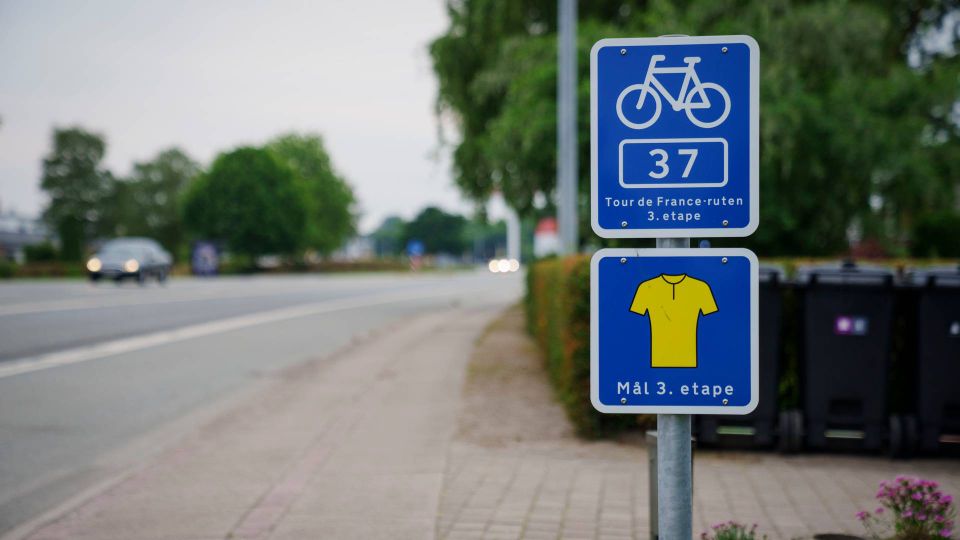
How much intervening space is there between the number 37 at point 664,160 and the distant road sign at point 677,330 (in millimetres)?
224

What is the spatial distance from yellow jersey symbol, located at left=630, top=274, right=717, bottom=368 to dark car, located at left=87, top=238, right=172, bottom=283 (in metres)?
34.5

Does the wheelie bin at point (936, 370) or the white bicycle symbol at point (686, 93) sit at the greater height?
the white bicycle symbol at point (686, 93)

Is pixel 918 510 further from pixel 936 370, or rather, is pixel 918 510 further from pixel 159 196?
pixel 159 196

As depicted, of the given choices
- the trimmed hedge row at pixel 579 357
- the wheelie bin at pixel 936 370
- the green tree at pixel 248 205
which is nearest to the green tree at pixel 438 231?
the green tree at pixel 248 205

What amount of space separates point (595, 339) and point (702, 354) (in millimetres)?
303

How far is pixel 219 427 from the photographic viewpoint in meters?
7.60

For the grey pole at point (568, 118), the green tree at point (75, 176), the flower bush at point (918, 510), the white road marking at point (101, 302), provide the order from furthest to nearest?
the green tree at point (75, 176), the white road marking at point (101, 302), the grey pole at point (568, 118), the flower bush at point (918, 510)

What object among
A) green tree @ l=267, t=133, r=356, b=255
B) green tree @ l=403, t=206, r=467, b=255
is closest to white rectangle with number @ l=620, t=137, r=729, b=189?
green tree @ l=267, t=133, r=356, b=255

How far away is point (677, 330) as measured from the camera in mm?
2568

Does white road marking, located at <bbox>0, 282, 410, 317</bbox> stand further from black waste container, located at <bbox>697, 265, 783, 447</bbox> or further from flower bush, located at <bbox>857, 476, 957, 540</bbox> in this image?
flower bush, located at <bbox>857, 476, 957, 540</bbox>

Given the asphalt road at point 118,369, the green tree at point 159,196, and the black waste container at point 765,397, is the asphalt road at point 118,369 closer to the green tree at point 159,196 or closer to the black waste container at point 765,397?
the black waste container at point 765,397

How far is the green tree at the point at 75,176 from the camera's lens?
94250 millimetres

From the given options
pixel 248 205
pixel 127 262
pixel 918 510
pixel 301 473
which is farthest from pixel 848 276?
pixel 248 205

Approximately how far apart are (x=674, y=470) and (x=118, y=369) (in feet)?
32.8
